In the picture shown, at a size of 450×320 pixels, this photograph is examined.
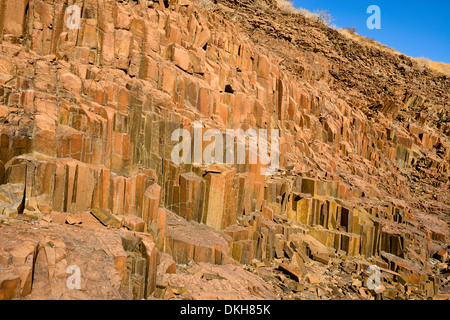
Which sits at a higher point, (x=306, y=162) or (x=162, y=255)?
(x=306, y=162)

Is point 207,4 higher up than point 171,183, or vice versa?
point 207,4

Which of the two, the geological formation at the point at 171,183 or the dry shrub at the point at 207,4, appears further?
the dry shrub at the point at 207,4

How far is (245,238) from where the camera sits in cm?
1409

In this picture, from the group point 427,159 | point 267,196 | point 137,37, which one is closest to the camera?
point 137,37

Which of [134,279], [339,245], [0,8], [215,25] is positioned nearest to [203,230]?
[134,279]

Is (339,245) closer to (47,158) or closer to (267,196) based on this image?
(267,196)

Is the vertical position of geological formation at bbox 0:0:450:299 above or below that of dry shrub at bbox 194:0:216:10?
below

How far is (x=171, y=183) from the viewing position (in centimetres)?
1343

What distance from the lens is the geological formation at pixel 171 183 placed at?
8.45 meters

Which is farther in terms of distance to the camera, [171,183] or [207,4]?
[207,4]

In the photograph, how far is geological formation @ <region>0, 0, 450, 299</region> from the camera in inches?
332

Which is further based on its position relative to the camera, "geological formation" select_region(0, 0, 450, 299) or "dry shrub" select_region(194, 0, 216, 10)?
"dry shrub" select_region(194, 0, 216, 10)

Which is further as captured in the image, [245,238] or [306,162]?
[306,162]
